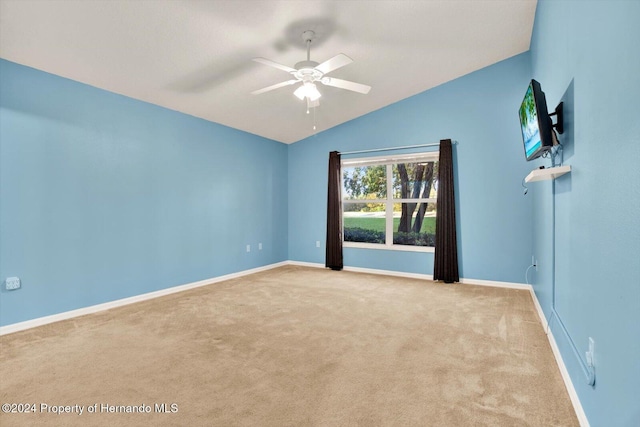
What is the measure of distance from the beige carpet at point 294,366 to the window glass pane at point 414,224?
162 centimetres

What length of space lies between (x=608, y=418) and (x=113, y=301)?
4254 millimetres

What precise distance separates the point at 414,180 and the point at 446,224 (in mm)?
958

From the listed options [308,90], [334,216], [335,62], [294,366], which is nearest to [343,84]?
[308,90]

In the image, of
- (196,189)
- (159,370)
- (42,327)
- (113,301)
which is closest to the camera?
(159,370)

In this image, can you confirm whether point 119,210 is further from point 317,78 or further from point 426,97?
point 426,97

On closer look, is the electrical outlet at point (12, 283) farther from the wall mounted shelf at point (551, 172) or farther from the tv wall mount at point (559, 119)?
the tv wall mount at point (559, 119)

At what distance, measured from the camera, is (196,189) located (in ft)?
15.3

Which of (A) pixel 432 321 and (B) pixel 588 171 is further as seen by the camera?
(A) pixel 432 321

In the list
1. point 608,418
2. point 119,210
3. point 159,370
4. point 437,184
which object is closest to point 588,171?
point 608,418

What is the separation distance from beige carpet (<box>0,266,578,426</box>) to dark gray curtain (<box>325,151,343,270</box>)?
6.60ft

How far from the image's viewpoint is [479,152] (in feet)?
15.5

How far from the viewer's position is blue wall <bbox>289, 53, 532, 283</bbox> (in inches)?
175

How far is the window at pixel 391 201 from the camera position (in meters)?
5.25

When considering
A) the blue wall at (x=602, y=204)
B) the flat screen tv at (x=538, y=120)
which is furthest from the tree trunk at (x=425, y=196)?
the blue wall at (x=602, y=204)
